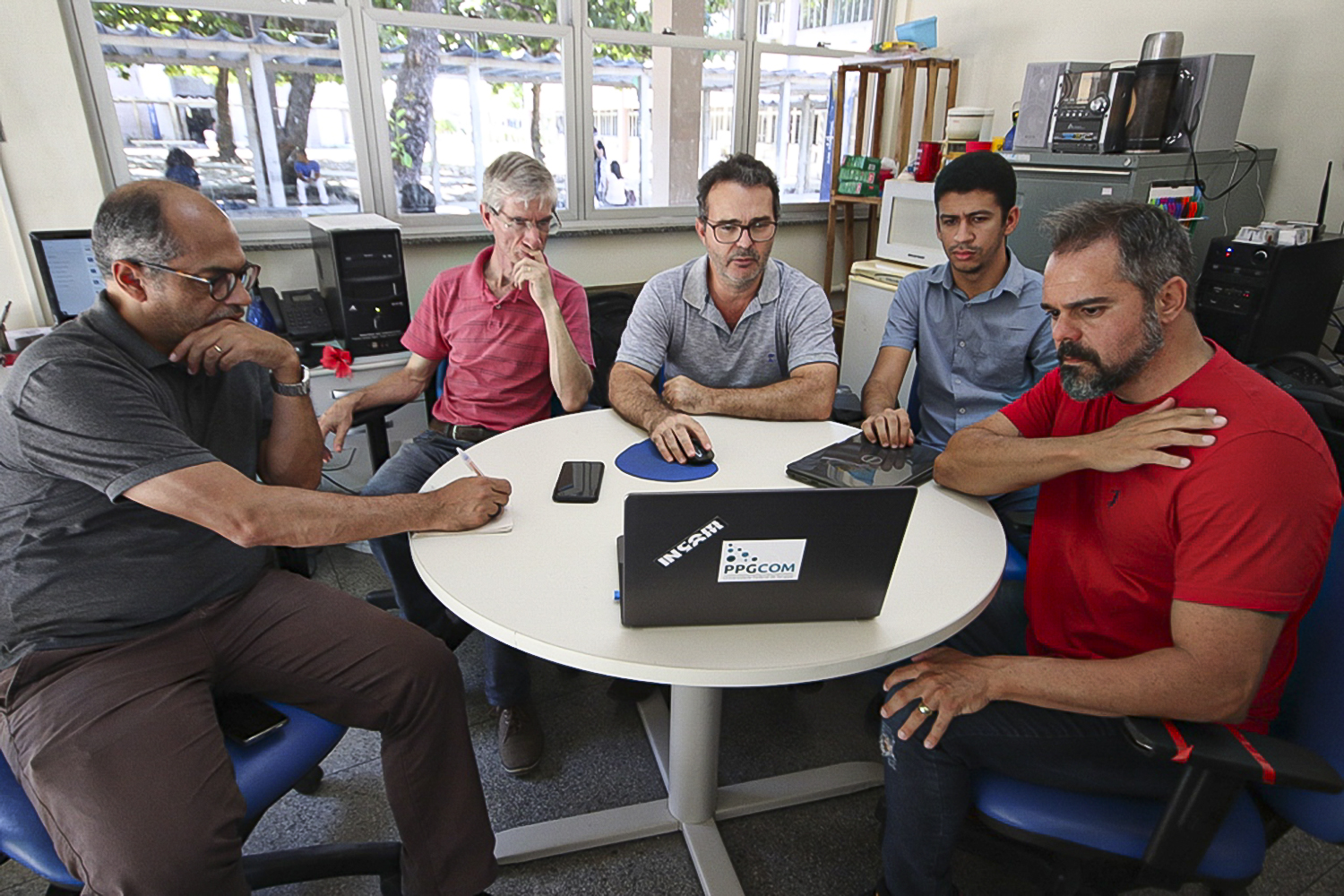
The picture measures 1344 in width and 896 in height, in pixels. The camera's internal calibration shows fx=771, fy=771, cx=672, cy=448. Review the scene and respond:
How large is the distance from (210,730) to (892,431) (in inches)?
51.0

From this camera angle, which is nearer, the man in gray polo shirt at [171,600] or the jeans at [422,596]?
the man in gray polo shirt at [171,600]

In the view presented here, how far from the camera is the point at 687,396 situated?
1780 millimetres

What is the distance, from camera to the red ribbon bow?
211 centimetres

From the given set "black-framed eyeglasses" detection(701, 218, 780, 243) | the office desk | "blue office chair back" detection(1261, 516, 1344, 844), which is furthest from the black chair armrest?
"black-framed eyeglasses" detection(701, 218, 780, 243)

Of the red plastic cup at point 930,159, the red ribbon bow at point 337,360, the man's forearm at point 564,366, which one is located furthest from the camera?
the red plastic cup at point 930,159

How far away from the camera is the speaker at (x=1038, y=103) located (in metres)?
2.69

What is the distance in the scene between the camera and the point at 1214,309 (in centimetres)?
228

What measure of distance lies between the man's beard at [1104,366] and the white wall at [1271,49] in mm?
2255

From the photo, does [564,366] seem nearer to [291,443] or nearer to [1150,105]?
[291,443]

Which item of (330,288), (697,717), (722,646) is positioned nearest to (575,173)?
(330,288)

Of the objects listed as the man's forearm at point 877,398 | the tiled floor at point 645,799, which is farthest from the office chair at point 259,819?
the man's forearm at point 877,398

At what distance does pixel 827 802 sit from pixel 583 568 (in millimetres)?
947

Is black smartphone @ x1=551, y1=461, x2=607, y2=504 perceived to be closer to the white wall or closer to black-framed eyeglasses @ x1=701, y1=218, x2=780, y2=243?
black-framed eyeglasses @ x1=701, y1=218, x2=780, y2=243

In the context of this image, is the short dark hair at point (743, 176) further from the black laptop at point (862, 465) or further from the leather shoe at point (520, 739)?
the leather shoe at point (520, 739)
